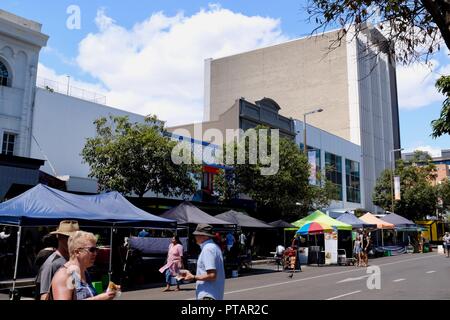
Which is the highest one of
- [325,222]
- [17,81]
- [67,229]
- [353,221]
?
[17,81]

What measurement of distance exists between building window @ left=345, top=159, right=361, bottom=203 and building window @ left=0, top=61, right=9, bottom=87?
127 feet

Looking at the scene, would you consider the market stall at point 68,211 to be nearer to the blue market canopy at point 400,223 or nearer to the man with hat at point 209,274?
the man with hat at point 209,274

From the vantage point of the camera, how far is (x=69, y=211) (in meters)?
13.6

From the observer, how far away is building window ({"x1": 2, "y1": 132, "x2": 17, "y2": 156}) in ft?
65.6

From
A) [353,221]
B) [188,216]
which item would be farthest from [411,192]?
[188,216]

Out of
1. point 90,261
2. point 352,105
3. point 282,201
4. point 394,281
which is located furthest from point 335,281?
point 352,105

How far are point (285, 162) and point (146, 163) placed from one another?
10.2 meters

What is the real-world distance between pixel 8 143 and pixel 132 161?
17.4ft

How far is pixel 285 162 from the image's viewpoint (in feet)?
93.6

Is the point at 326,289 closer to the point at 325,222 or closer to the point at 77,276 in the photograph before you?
the point at 77,276

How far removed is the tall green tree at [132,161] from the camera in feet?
69.0

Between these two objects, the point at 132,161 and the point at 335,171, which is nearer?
the point at 132,161
